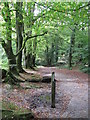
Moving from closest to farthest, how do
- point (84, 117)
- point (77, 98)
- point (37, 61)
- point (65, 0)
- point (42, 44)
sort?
point (84, 117)
point (65, 0)
point (77, 98)
point (42, 44)
point (37, 61)

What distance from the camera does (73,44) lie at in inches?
715

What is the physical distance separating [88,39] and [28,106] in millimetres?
10077

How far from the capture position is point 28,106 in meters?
5.34

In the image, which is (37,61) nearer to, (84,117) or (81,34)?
(81,34)

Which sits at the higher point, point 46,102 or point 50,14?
point 50,14

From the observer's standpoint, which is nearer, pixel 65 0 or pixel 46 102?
pixel 65 0

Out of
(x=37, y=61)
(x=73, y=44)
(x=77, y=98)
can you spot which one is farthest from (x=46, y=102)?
(x=37, y=61)

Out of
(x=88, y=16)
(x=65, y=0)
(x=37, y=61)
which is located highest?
(x=65, y=0)

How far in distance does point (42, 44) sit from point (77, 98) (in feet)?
51.5

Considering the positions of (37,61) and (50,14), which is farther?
(37,61)

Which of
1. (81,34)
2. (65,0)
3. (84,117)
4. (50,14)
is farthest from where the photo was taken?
(81,34)

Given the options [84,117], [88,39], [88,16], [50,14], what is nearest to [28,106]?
[84,117]

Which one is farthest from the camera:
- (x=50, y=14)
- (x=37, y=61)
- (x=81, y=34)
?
(x=37, y=61)

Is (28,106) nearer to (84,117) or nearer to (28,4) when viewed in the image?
(84,117)
